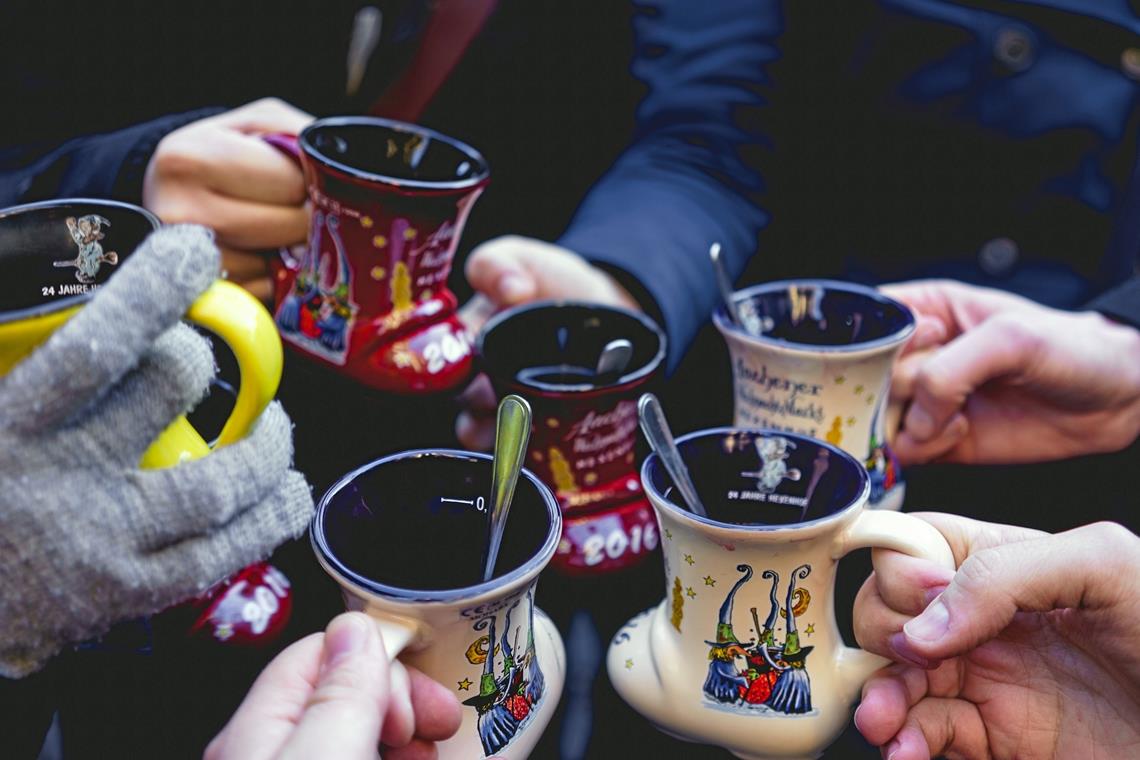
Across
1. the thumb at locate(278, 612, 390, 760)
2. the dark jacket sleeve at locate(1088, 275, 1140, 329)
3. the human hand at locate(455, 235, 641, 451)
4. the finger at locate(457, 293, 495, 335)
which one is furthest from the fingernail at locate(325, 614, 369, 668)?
the dark jacket sleeve at locate(1088, 275, 1140, 329)

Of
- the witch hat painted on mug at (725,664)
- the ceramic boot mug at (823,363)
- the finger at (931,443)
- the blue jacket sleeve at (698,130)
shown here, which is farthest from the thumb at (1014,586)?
the blue jacket sleeve at (698,130)

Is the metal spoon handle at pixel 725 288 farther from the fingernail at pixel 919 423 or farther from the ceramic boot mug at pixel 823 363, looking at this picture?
the fingernail at pixel 919 423

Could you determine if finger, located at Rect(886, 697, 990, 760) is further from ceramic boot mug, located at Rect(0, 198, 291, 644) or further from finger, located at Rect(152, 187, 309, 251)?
Answer: finger, located at Rect(152, 187, 309, 251)

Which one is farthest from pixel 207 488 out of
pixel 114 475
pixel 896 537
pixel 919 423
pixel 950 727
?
pixel 919 423

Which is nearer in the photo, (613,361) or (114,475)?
(114,475)

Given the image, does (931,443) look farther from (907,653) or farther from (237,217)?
(237,217)

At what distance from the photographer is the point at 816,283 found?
35.4 inches

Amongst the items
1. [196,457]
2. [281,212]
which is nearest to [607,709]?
[196,457]

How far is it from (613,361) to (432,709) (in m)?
0.35

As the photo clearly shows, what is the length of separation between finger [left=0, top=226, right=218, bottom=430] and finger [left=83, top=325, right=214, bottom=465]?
1 cm

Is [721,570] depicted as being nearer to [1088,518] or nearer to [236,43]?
[1088,518]

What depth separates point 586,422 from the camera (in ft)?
2.53

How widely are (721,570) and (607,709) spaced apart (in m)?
0.16

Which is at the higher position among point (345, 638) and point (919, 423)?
point (345, 638)
